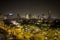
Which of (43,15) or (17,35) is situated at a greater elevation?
(43,15)

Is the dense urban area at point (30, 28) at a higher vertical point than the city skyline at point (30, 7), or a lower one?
lower

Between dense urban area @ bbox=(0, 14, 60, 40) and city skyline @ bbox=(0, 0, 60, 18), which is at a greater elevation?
city skyline @ bbox=(0, 0, 60, 18)

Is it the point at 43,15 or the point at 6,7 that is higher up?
the point at 6,7

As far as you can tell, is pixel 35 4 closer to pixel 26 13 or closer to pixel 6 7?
pixel 26 13

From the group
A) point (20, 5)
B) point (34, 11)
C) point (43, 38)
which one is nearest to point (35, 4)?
point (34, 11)

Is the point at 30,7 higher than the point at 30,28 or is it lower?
higher

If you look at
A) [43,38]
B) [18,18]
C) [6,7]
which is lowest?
[43,38]

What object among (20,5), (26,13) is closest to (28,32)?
(26,13)

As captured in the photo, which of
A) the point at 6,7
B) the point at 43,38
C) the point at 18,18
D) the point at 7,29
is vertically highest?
the point at 6,7

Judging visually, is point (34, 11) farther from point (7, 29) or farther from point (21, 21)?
point (7, 29)
